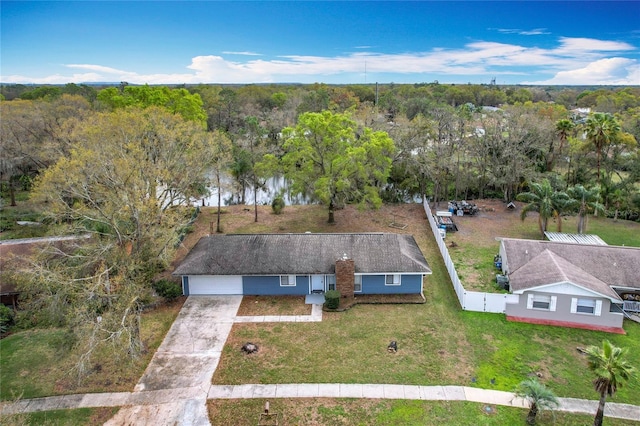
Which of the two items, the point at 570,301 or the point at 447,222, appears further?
the point at 447,222

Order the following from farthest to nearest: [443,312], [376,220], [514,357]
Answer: [376,220]
[443,312]
[514,357]

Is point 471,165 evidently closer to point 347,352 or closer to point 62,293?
point 347,352

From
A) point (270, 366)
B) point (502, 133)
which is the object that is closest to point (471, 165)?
point (502, 133)

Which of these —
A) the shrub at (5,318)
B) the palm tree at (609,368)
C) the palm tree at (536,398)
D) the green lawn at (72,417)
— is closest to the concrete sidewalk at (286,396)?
the green lawn at (72,417)

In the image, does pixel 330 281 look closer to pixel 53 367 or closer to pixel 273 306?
pixel 273 306

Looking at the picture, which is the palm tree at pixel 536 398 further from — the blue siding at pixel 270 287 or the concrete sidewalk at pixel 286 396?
the blue siding at pixel 270 287
